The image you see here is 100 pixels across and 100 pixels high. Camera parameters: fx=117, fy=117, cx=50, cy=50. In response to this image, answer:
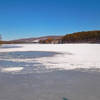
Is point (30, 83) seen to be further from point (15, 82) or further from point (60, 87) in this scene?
point (60, 87)

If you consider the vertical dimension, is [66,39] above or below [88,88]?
above

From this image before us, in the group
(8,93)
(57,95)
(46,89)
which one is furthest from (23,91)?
(57,95)

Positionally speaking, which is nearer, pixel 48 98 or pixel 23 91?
pixel 48 98

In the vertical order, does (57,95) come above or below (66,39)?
below


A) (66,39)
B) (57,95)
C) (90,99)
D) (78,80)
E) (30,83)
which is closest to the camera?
(90,99)

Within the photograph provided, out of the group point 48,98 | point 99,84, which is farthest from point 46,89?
point 99,84

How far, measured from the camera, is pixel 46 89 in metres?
2.33

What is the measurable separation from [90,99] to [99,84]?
0.80 m

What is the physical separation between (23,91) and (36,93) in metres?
0.27

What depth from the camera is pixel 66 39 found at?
5741 centimetres

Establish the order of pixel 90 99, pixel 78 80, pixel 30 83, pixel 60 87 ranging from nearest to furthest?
1. pixel 90 99
2. pixel 60 87
3. pixel 30 83
4. pixel 78 80

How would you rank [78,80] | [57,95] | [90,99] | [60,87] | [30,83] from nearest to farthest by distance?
[90,99] → [57,95] → [60,87] → [30,83] → [78,80]

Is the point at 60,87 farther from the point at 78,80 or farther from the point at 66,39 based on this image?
the point at 66,39

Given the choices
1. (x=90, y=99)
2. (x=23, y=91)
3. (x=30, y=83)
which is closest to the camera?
(x=90, y=99)
